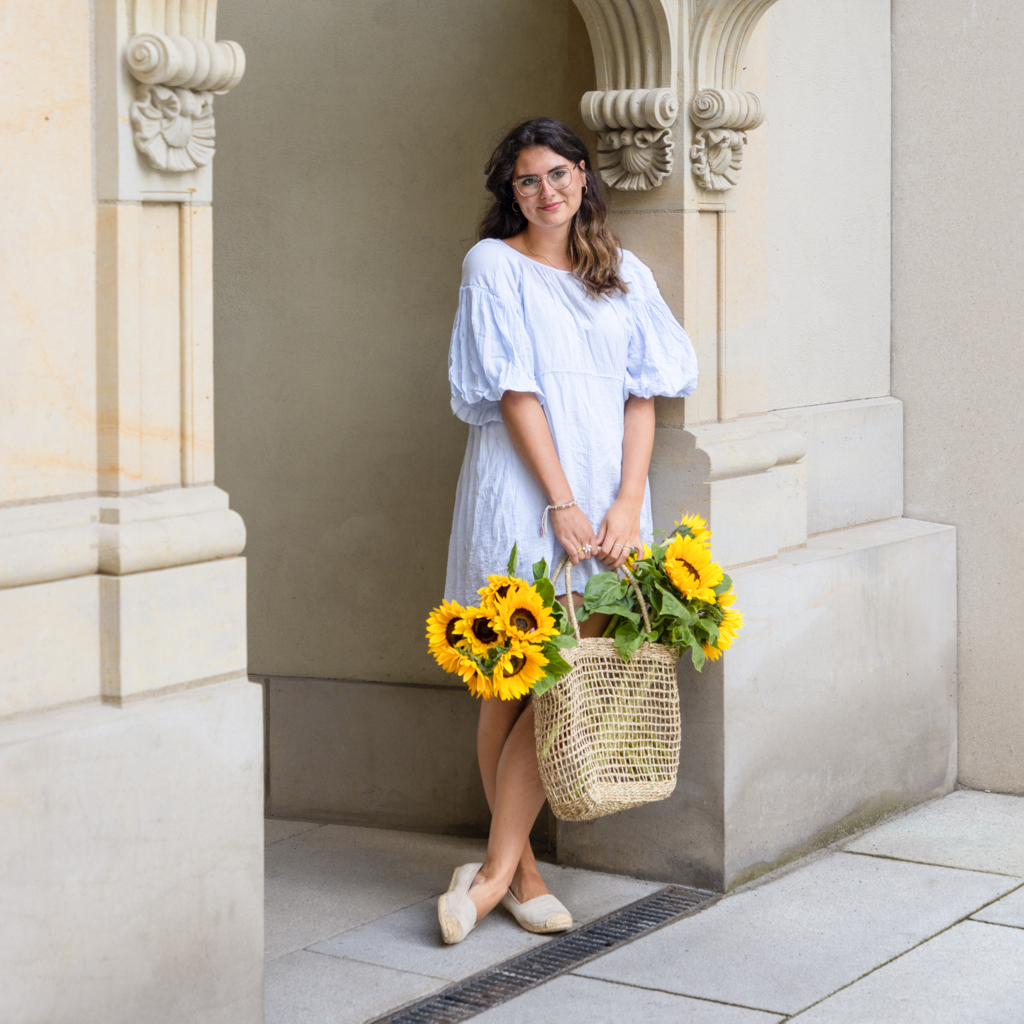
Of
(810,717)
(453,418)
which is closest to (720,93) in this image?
(453,418)

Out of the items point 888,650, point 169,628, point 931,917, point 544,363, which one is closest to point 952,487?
point 888,650

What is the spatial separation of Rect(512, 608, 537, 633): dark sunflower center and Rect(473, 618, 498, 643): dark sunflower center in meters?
0.06

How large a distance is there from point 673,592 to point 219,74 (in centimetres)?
164

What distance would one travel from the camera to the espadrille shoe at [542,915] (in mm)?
4059

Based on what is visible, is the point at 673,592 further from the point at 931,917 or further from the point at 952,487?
the point at 952,487

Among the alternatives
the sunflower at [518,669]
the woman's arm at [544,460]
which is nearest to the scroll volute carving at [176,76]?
the woman's arm at [544,460]

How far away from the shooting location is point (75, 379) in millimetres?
3004

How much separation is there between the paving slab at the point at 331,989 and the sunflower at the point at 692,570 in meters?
1.10

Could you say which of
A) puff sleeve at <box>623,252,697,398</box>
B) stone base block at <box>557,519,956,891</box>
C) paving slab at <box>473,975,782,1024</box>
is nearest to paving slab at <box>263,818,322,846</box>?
stone base block at <box>557,519,956,891</box>

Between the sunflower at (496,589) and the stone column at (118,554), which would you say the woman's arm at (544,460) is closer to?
the sunflower at (496,589)

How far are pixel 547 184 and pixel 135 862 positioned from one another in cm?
187

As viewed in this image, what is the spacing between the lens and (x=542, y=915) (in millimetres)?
4070

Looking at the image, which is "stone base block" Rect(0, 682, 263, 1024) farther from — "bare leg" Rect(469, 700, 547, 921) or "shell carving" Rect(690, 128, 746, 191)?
"shell carving" Rect(690, 128, 746, 191)

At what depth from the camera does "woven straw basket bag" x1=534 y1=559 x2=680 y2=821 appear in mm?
3764
